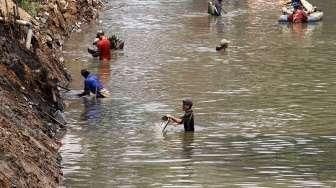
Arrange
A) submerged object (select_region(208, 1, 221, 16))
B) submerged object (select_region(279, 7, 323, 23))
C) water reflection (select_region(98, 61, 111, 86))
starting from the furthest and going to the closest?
submerged object (select_region(208, 1, 221, 16)) → submerged object (select_region(279, 7, 323, 23)) → water reflection (select_region(98, 61, 111, 86))

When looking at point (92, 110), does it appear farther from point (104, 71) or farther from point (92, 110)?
point (104, 71)

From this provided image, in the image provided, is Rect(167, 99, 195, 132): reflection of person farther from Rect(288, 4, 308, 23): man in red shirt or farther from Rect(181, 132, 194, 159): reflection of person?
Rect(288, 4, 308, 23): man in red shirt

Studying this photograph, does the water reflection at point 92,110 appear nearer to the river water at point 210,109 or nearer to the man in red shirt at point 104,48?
the river water at point 210,109

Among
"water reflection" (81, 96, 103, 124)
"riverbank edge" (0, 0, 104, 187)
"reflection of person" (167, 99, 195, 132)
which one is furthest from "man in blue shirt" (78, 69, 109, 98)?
"reflection of person" (167, 99, 195, 132)

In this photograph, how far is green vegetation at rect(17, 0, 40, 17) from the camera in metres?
34.7

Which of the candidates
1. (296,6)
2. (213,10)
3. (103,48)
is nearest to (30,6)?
(103,48)

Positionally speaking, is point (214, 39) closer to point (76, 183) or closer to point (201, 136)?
point (201, 136)

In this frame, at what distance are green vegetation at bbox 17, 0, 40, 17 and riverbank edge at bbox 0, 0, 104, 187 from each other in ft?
3.16

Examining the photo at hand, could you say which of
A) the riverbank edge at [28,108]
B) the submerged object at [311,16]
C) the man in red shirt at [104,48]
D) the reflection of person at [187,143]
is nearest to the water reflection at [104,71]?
the man in red shirt at [104,48]

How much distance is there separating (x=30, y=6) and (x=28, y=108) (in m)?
16.3

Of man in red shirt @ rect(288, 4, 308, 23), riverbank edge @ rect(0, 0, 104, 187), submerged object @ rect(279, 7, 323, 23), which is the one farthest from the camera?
submerged object @ rect(279, 7, 323, 23)

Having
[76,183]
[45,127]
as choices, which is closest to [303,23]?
[45,127]

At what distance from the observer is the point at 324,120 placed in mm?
23125

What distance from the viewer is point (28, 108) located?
67.6 ft
